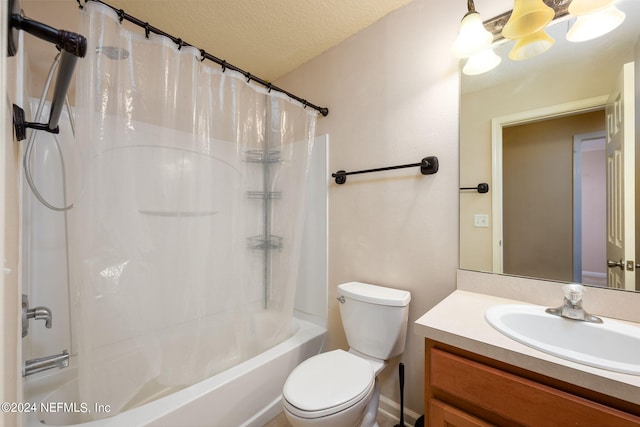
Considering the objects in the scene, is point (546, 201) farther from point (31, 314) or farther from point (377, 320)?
point (31, 314)

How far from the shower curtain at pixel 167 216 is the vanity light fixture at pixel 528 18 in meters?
1.20

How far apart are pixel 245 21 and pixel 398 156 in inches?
47.8

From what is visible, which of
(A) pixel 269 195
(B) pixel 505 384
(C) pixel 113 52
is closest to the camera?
(B) pixel 505 384

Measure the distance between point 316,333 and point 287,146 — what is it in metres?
1.29

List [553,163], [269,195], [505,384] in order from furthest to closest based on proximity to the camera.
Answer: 1. [269,195]
2. [553,163]
3. [505,384]

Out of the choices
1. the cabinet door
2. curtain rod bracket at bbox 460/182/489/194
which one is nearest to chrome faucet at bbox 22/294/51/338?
the cabinet door

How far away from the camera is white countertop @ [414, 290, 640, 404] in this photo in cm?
61

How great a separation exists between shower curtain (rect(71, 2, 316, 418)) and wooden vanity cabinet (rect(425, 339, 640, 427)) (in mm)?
1031

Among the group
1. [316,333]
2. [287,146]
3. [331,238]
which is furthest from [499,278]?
[287,146]

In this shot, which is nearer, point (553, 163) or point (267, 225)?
point (553, 163)

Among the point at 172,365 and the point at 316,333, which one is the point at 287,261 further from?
the point at 172,365

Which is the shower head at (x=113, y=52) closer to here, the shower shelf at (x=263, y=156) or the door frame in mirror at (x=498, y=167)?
the shower shelf at (x=263, y=156)

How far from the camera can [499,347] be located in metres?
0.75

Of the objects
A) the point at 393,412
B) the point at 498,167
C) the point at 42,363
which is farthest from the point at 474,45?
the point at 42,363
